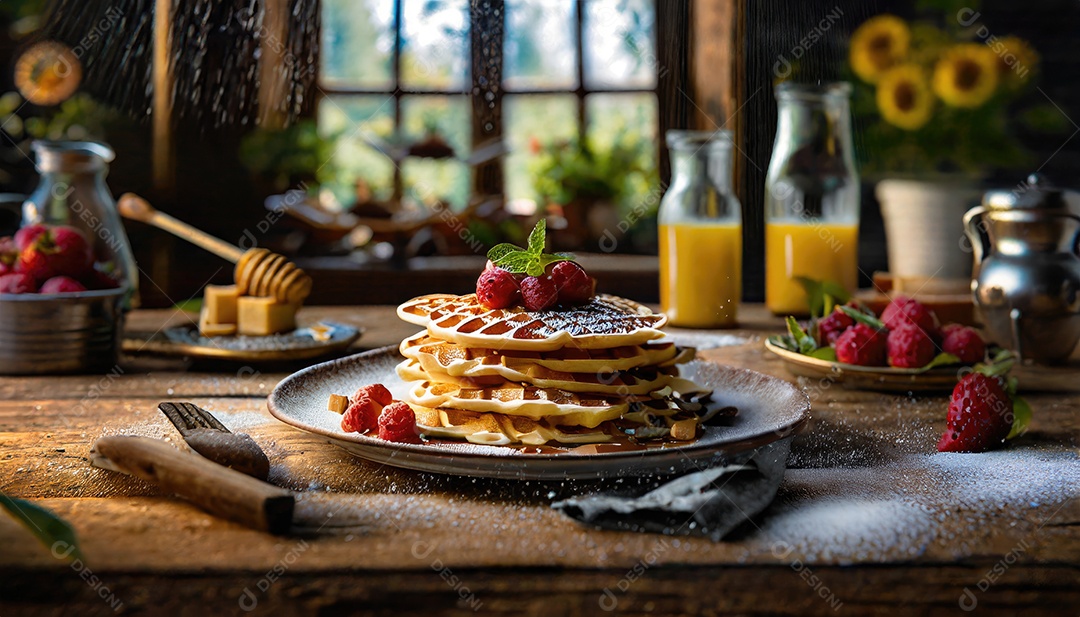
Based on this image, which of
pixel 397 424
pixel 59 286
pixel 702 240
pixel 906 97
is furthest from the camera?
pixel 906 97

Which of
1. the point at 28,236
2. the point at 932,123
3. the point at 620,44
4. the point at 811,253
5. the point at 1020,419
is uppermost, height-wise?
the point at 620,44

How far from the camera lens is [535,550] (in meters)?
0.70

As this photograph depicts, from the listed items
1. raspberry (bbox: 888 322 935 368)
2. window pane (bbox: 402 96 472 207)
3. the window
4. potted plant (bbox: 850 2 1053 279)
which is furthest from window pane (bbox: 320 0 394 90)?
raspberry (bbox: 888 322 935 368)

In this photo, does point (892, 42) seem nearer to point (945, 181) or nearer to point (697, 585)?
point (945, 181)

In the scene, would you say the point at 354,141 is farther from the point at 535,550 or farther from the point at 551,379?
the point at 535,550

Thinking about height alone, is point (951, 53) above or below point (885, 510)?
above

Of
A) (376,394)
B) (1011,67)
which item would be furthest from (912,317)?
(1011,67)

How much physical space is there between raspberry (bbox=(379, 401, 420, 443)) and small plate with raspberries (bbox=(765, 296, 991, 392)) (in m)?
0.60

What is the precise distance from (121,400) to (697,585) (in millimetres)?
834

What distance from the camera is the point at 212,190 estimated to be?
3.09m

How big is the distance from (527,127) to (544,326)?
242 centimetres

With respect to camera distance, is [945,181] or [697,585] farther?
[945,181]

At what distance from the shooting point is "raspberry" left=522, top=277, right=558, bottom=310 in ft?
3.28

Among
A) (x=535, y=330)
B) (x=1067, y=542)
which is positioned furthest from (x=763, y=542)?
(x=535, y=330)
